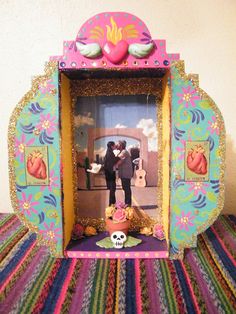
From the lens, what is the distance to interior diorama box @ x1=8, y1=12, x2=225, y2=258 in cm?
91

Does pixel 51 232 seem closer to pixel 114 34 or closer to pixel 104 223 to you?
pixel 104 223

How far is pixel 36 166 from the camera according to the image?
962mm

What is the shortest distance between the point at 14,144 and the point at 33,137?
0.24 feet

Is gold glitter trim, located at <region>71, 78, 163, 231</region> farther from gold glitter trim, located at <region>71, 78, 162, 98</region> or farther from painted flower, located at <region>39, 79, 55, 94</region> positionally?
painted flower, located at <region>39, 79, 55, 94</region>

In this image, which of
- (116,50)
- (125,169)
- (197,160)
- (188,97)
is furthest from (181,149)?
(116,50)

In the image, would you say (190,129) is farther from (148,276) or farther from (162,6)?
(162,6)

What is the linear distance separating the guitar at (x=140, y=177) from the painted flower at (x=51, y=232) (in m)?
0.38

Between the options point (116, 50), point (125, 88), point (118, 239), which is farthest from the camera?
point (125, 88)

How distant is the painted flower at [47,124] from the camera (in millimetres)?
945

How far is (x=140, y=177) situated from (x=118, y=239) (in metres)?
0.28

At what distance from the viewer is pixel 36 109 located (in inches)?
37.3

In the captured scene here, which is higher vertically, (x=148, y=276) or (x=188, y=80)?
(x=188, y=80)

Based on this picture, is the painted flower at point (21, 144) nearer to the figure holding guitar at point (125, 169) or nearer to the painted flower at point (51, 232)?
the painted flower at point (51, 232)

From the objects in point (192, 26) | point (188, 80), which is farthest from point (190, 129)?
point (192, 26)
